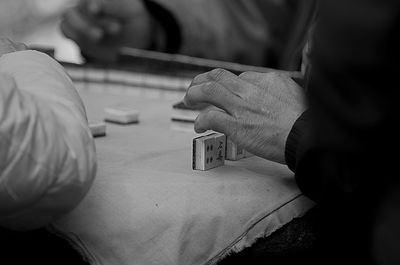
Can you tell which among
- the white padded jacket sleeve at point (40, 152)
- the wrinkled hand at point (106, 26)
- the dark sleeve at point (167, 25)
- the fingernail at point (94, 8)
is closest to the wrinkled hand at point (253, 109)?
the white padded jacket sleeve at point (40, 152)

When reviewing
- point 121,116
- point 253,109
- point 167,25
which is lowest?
point 167,25

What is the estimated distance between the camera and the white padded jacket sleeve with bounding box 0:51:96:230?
0.55 metres

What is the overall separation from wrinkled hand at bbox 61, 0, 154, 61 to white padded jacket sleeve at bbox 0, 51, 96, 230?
3.28 ft

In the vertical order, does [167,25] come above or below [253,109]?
below

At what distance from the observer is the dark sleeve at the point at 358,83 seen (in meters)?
0.40

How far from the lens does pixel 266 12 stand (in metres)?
1.87

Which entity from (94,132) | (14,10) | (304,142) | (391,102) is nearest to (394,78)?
(391,102)

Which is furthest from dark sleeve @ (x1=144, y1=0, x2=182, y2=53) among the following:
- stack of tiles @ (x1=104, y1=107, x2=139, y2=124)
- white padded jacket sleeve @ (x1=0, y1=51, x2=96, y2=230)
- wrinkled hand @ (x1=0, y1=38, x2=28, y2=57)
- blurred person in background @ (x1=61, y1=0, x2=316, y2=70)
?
white padded jacket sleeve @ (x1=0, y1=51, x2=96, y2=230)

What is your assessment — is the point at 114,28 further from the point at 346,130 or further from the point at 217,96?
the point at 346,130

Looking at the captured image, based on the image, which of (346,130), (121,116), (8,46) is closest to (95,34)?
(121,116)

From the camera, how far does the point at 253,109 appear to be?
2.43ft

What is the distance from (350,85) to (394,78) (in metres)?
0.03

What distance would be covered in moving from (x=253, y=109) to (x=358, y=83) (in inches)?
13.1

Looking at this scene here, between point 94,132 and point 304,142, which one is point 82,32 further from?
point 304,142
